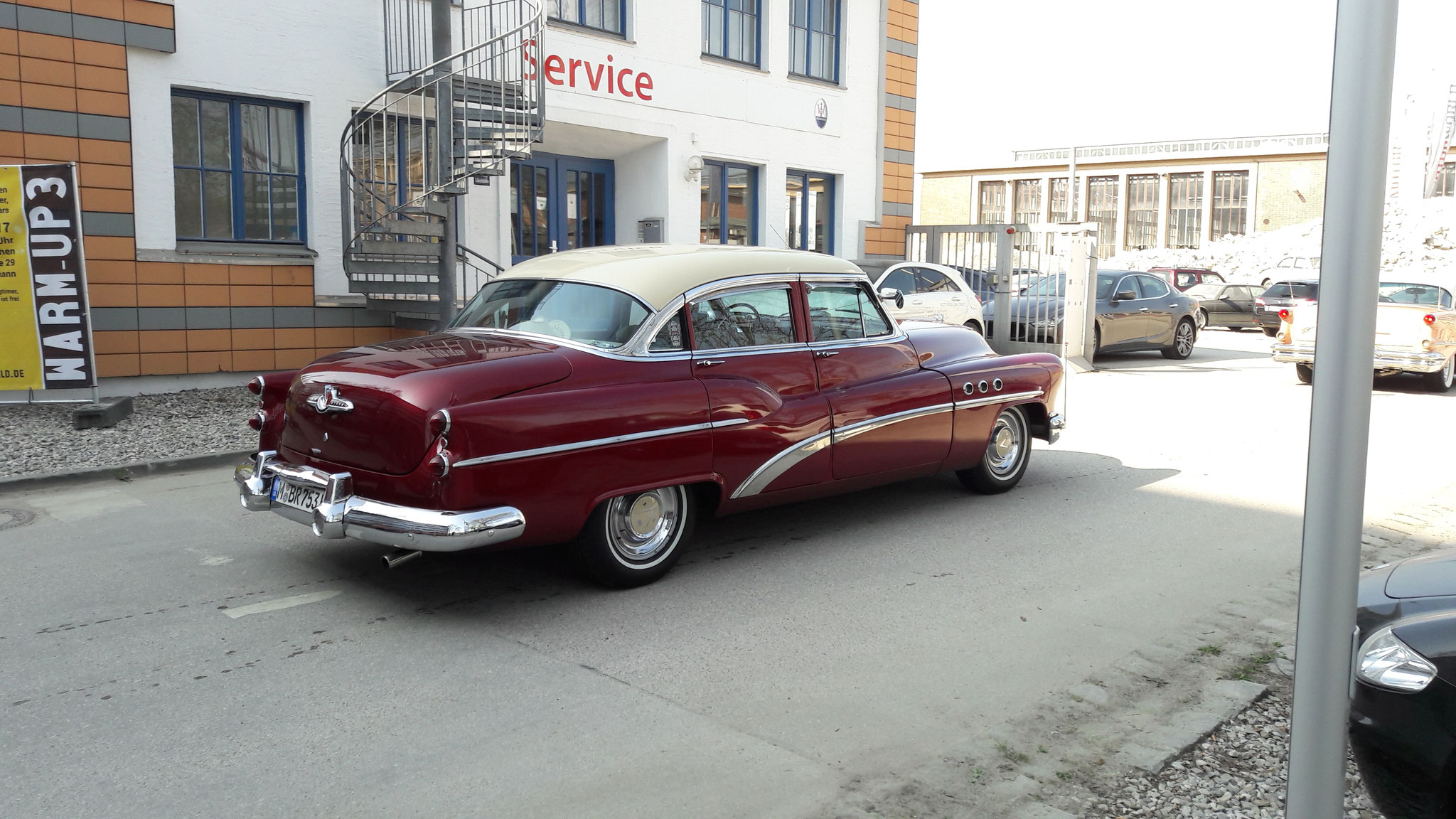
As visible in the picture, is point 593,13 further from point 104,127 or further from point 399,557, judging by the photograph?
point 399,557

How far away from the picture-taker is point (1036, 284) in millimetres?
17875

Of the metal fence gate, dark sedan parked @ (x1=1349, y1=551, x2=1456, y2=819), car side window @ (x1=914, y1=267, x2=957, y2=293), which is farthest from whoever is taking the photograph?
the metal fence gate

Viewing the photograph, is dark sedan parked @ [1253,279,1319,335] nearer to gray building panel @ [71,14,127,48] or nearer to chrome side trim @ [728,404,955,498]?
chrome side trim @ [728,404,955,498]

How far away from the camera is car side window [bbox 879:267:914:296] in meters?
16.5

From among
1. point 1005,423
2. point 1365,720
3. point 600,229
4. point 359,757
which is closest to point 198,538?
point 359,757

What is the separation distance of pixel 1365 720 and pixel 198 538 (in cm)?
614

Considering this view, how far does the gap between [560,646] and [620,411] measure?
1.19 m

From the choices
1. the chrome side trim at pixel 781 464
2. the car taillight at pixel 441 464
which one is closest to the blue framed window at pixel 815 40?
the chrome side trim at pixel 781 464

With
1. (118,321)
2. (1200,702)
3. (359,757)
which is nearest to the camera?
(359,757)

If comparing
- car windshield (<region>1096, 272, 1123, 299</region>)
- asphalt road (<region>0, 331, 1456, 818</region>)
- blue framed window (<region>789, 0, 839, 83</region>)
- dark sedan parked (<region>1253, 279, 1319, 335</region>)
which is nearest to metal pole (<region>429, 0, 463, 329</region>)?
asphalt road (<region>0, 331, 1456, 818</region>)

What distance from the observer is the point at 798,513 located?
7.53m

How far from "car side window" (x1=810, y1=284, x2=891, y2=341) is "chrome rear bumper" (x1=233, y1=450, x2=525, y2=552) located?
2578mm

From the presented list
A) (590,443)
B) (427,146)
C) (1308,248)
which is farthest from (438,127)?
(1308,248)

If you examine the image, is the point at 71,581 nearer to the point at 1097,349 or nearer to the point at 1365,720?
the point at 1365,720
